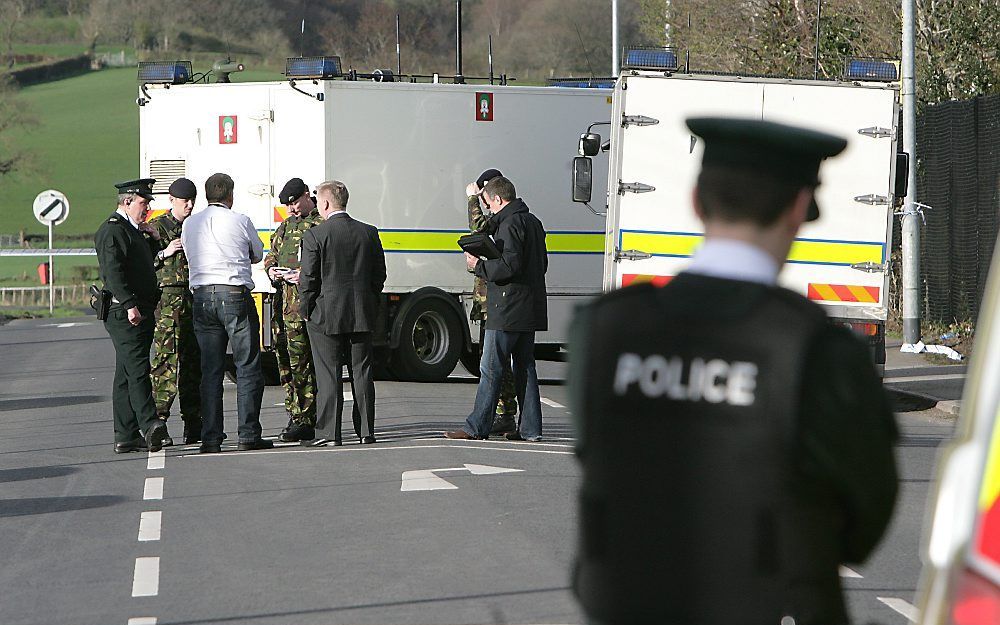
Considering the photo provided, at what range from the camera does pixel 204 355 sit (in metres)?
11.1

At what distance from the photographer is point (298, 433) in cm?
1177

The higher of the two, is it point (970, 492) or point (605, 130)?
point (605, 130)

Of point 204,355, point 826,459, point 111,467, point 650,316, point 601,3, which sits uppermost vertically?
point 601,3

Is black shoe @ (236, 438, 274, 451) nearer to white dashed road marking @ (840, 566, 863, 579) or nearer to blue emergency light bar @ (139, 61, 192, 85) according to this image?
white dashed road marking @ (840, 566, 863, 579)

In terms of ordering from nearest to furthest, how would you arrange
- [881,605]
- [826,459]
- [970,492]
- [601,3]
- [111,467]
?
[970,492] < [826,459] < [881,605] < [111,467] < [601,3]

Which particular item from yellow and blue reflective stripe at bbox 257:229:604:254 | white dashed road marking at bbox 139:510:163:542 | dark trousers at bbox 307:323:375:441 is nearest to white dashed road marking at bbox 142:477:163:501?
white dashed road marking at bbox 139:510:163:542

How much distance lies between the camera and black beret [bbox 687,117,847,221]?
278cm

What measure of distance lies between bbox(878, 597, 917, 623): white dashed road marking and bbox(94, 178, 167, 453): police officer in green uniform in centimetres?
611

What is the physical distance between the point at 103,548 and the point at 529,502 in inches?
94.4

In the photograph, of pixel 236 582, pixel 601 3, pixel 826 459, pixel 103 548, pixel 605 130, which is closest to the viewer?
pixel 826 459

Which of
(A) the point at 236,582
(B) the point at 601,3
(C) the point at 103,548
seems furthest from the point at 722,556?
(B) the point at 601,3

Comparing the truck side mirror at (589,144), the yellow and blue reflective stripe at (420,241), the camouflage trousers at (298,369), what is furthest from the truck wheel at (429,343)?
the camouflage trousers at (298,369)

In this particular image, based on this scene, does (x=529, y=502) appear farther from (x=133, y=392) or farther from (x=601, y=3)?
(x=601, y=3)

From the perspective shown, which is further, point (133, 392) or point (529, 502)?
point (133, 392)
